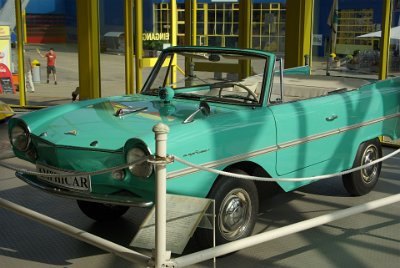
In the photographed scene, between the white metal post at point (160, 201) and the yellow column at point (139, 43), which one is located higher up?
the yellow column at point (139, 43)

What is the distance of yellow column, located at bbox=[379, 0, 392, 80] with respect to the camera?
7680 millimetres

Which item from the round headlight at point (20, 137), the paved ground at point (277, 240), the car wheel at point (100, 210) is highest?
the round headlight at point (20, 137)

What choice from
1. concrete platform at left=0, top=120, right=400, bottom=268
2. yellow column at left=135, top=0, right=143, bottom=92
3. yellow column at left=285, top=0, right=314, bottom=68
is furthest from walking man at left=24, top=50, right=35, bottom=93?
concrete platform at left=0, top=120, right=400, bottom=268

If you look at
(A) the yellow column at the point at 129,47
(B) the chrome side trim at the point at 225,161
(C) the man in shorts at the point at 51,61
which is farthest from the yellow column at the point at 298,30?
(C) the man in shorts at the point at 51,61

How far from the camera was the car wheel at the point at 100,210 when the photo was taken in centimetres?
477

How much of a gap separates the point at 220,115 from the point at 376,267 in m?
1.58

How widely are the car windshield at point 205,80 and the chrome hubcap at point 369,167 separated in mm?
1410

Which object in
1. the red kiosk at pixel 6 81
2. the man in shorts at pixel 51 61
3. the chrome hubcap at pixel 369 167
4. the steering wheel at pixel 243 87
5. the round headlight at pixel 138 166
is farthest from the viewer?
the red kiosk at pixel 6 81

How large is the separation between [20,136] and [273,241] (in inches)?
85.6

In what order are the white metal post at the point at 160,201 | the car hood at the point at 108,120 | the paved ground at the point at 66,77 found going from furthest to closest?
the paved ground at the point at 66,77 → the car hood at the point at 108,120 → the white metal post at the point at 160,201

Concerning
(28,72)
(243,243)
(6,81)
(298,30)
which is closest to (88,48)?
(28,72)

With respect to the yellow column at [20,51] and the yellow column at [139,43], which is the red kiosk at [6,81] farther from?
the yellow column at [139,43]

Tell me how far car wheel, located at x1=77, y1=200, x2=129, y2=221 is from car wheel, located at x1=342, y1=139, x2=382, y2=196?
2304 millimetres

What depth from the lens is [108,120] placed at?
4172 mm
